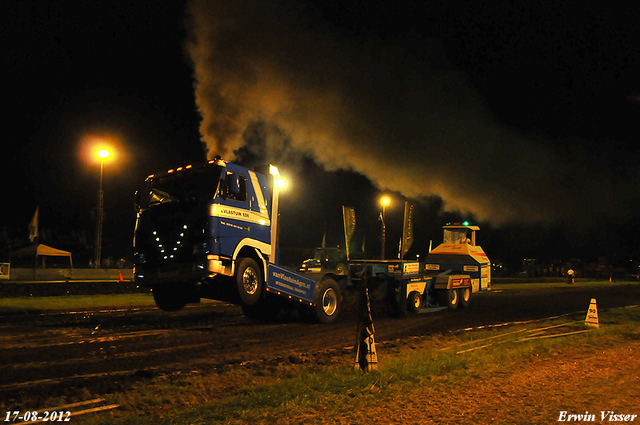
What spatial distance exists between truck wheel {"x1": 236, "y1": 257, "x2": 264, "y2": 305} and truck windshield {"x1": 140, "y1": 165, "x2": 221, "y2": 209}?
5.63ft

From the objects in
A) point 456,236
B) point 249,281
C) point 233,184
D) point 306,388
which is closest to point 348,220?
point 456,236

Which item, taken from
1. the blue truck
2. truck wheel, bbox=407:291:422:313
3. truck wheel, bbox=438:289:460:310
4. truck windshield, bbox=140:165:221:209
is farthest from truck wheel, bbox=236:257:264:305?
truck wheel, bbox=438:289:460:310

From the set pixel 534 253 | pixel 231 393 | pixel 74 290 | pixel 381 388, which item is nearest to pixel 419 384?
pixel 381 388

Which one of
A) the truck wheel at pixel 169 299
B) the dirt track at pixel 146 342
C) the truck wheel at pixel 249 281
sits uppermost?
the truck wheel at pixel 249 281

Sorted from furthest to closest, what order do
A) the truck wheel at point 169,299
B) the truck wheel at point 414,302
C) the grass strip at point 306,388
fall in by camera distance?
the truck wheel at point 414,302 < the truck wheel at point 169,299 < the grass strip at point 306,388

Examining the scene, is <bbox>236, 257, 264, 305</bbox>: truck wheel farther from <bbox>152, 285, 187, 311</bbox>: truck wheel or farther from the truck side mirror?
<bbox>152, 285, 187, 311</bbox>: truck wheel

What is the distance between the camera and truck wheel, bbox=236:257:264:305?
11180 mm

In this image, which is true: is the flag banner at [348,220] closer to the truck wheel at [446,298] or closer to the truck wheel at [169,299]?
the truck wheel at [446,298]

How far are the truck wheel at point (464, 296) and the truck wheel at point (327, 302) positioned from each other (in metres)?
6.92

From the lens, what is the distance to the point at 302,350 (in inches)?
393

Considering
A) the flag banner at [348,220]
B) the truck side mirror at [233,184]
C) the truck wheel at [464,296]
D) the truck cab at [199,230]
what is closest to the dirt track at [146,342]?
the truck cab at [199,230]

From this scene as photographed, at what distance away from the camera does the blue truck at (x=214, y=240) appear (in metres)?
10.9

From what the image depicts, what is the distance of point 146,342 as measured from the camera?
33.7 ft

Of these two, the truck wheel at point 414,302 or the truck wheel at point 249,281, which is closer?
the truck wheel at point 249,281
